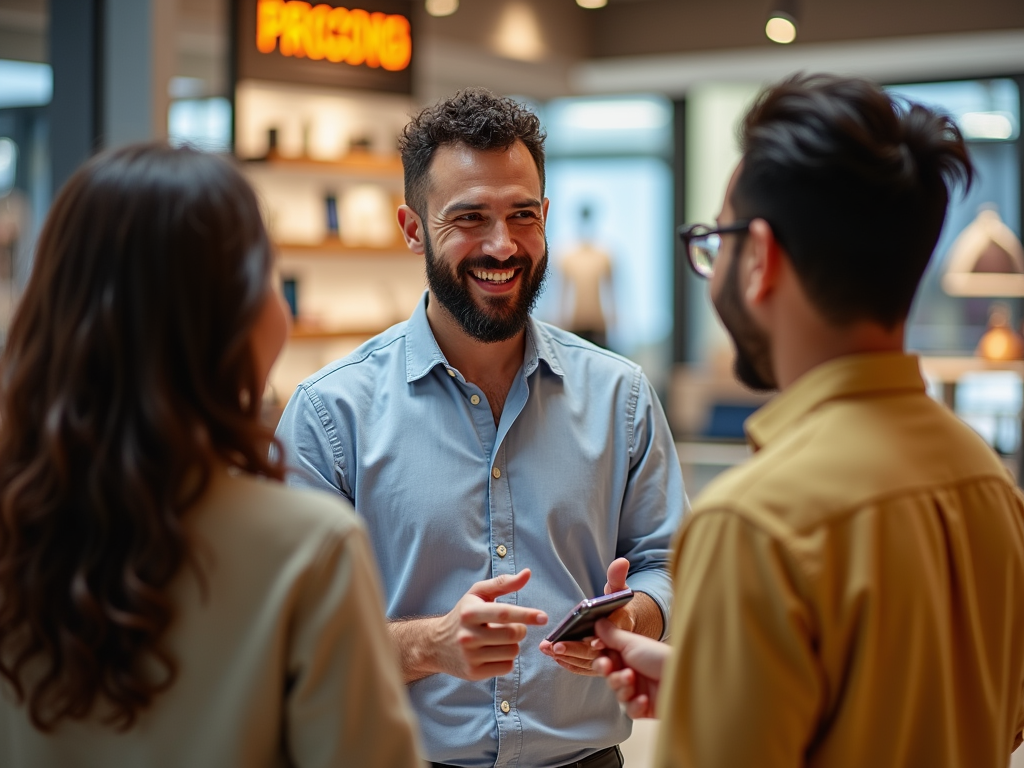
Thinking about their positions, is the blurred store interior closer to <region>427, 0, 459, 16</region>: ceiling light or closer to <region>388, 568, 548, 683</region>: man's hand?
<region>427, 0, 459, 16</region>: ceiling light

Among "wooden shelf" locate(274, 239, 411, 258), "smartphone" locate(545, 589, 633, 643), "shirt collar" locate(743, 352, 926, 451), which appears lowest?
"smartphone" locate(545, 589, 633, 643)

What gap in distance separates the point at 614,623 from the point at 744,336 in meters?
0.67

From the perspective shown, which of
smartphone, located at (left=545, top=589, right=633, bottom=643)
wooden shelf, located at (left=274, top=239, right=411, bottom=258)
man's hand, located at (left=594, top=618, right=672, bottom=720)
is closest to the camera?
man's hand, located at (left=594, top=618, right=672, bottom=720)

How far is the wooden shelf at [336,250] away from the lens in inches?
257

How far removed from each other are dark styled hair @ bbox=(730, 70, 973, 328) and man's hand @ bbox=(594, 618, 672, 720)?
514mm

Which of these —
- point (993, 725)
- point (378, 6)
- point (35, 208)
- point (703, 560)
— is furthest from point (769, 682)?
point (35, 208)

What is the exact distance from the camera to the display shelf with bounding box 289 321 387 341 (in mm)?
6426

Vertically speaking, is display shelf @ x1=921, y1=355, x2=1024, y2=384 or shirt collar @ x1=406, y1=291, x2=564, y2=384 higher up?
shirt collar @ x1=406, y1=291, x2=564, y2=384

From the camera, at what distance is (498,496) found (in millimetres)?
1904

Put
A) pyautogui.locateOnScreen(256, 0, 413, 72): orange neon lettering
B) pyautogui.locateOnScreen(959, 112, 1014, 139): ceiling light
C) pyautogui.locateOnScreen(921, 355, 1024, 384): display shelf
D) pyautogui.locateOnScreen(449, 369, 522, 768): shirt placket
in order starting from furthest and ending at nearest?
pyautogui.locateOnScreen(959, 112, 1014, 139): ceiling light
pyautogui.locateOnScreen(921, 355, 1024, 384): display shelf
pyautogui.locateOnScreen(256, 0, 413, 72): orange neon lettering
pyautogui.locateOnScreen(449, 369, 522, 768): shirt placket

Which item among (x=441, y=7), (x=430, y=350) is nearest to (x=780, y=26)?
(x=441, y=7)

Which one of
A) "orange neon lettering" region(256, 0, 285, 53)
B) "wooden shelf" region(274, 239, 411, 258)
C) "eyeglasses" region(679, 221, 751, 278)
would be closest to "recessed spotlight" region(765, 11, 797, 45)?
"wooden shelf" region(274, 239, 411, 258)

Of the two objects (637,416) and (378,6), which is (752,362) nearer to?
(637,416)

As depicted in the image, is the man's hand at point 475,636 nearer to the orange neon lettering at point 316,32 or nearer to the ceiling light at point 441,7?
the orange neon lettering at point 316,32
